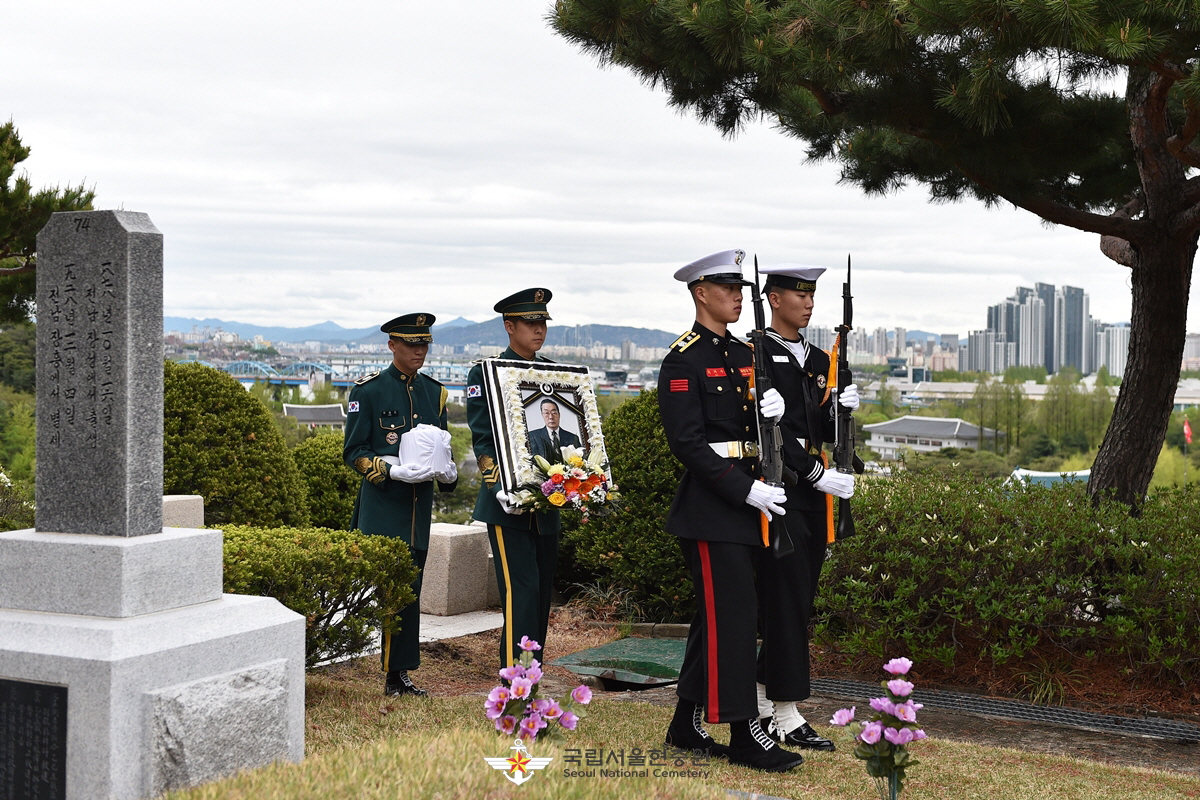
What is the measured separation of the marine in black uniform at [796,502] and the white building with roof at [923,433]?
78.5 m

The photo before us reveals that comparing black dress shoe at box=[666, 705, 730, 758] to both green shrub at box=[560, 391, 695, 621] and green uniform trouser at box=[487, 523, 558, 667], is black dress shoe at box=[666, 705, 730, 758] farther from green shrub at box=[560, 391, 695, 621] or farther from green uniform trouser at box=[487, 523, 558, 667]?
green shrub at box=[560, 391, 695, 621]

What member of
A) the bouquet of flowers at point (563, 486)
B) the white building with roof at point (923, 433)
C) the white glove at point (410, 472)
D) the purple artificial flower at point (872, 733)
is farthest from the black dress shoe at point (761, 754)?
the white building with roof at point (923, 433)

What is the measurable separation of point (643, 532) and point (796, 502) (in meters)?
3.26

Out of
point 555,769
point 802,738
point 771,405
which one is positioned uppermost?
point 771,405

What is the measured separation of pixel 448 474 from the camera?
622 cm

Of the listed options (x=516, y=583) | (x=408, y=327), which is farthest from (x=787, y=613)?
(x=408, y=327)

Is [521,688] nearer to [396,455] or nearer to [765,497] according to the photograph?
[765,497]

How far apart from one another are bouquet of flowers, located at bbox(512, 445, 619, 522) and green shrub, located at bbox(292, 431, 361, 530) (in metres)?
5.68

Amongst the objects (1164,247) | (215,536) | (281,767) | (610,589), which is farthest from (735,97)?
(281,767)

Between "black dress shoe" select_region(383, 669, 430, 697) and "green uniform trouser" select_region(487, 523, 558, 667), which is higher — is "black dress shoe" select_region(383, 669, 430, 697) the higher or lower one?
the lower one

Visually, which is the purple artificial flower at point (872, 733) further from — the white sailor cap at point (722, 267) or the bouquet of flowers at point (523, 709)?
the white sailor cap at point (722, 267)

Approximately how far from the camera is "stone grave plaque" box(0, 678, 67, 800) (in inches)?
152

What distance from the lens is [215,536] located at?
440 cm

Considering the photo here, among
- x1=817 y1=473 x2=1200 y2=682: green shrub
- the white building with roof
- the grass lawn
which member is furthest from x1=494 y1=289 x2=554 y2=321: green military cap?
the white building with roof
